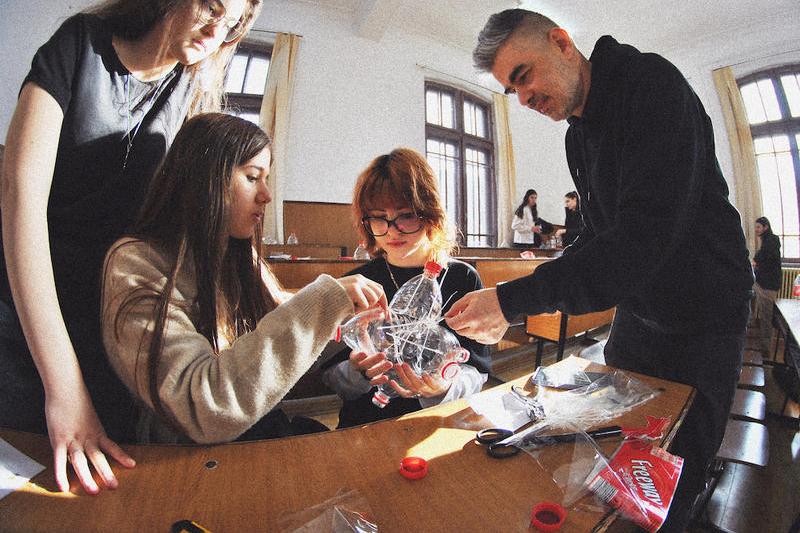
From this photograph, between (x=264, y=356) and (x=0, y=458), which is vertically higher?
(x=264, y=356)

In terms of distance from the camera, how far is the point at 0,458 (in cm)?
53

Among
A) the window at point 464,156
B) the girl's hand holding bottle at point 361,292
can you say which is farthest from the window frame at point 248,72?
the girl's hand holding bottle at point 361,292

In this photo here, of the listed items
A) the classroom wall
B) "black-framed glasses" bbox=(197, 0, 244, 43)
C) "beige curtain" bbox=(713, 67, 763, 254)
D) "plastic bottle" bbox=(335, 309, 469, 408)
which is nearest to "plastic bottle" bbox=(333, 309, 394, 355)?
"plastic bottle" bbox=(335, 309, 469, 408)

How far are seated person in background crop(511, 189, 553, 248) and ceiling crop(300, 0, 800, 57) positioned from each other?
3125 mm

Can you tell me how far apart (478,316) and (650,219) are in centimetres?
45

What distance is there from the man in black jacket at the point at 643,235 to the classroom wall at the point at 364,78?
5522 mm

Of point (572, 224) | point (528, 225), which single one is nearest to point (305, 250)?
point (528, 225)

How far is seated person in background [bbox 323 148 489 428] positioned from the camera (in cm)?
116

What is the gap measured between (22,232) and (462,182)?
26.0 feet

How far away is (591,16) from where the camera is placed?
21.1ft

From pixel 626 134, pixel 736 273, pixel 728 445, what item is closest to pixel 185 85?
pixel 626 134

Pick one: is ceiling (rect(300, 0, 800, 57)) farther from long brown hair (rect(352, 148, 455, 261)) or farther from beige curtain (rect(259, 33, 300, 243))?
long brown hair (rect(352, 148, 455, 261))

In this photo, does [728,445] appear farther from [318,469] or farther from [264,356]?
[264,356]

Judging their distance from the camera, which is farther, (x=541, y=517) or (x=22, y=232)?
(x=22, y=232)
